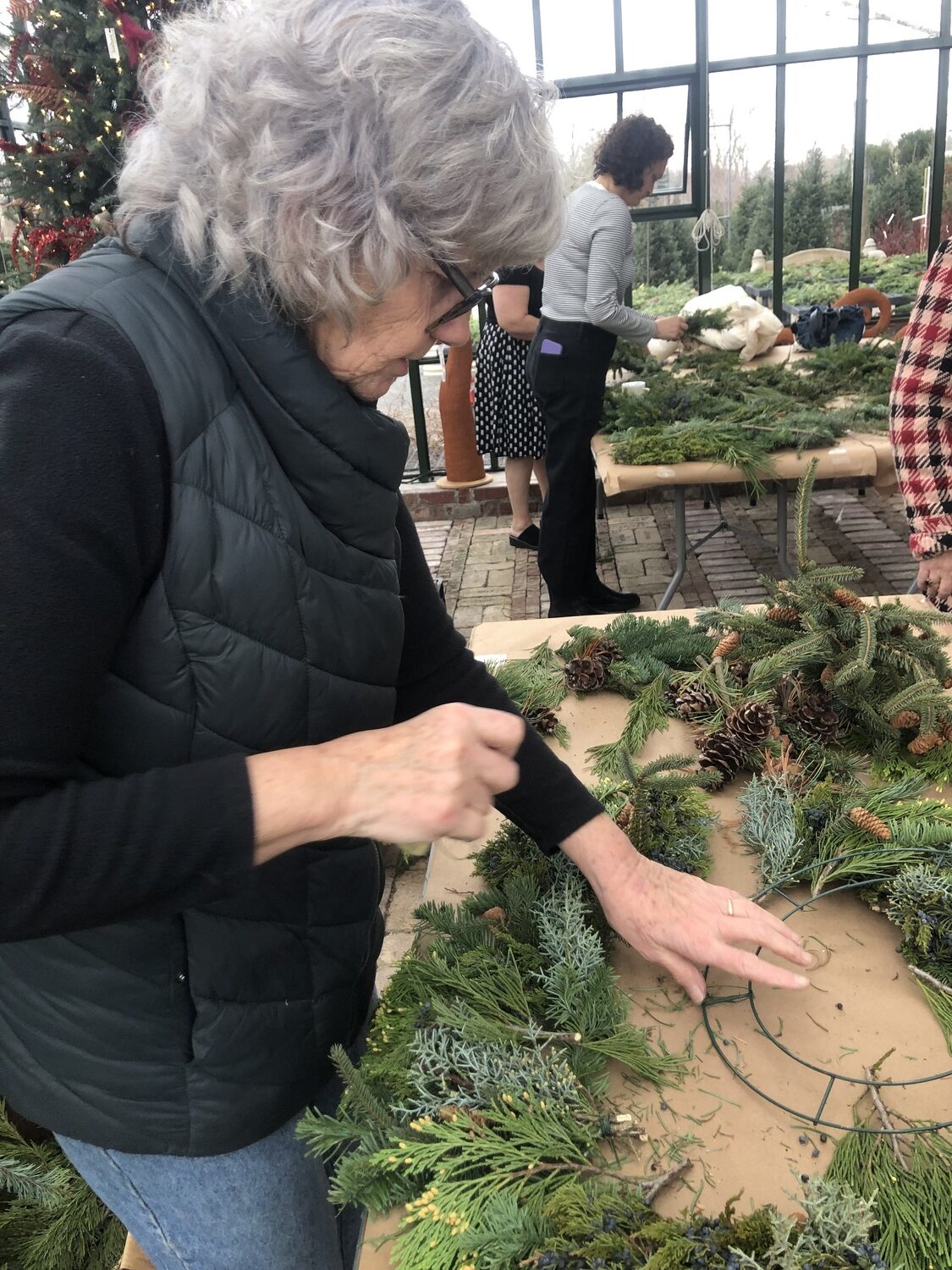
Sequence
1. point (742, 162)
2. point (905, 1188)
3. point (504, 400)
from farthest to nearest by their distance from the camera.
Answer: point (742, 162), point (504, 400), point (905, 1188)

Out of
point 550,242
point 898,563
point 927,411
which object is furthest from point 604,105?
point 550,242

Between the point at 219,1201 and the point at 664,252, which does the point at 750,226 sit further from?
the point at 219,1201

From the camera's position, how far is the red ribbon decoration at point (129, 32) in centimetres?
402

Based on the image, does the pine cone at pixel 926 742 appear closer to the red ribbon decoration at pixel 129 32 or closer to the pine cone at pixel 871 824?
the pine cone at pixel 871 824

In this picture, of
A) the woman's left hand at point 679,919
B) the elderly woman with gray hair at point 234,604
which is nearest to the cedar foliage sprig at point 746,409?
the woman's left hand at point 679,919

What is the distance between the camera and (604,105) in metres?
6.52

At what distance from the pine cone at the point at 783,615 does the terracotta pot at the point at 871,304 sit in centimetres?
432

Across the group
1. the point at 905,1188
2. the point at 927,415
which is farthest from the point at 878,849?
the point at 927,415

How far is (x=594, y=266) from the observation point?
4156 mm

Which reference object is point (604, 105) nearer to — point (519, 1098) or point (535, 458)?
point (535, 458)

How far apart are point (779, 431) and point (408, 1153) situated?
3331 millimetres

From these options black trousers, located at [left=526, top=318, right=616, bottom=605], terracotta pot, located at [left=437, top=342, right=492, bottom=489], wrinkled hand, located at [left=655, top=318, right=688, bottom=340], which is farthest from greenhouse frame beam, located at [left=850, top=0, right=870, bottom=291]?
black trousers, located at [left=526, top=318, right=616, bottom=605]

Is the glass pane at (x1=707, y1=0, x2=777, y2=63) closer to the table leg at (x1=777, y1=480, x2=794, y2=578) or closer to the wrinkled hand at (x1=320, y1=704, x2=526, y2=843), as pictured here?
the table leg at (x1=777, y1=480, x2=794, y2=578)

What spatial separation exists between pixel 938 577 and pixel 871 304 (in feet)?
13.8
